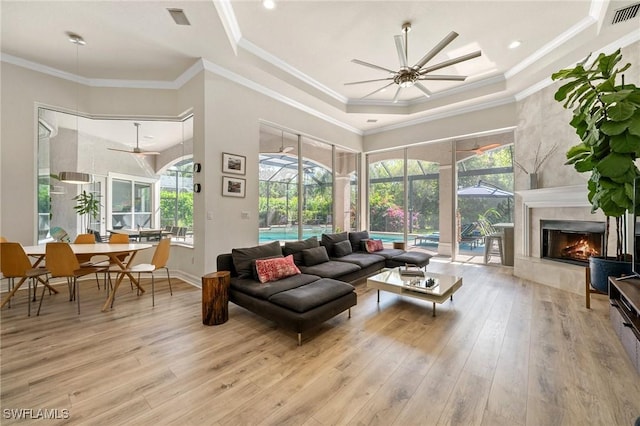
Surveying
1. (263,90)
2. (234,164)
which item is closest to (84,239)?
(234,164)

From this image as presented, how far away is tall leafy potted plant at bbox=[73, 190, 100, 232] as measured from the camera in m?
4.85

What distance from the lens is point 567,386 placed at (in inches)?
74.2

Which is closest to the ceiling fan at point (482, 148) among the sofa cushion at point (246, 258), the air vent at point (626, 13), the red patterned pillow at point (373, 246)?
the air vent at point (626, 13)

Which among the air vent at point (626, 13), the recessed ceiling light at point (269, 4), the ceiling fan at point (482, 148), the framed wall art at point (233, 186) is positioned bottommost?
the framed wall art at point (233, 186)

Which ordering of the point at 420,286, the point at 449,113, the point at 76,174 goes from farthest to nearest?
the point at 449,113 → the point at 76,174 → the point at 420,286

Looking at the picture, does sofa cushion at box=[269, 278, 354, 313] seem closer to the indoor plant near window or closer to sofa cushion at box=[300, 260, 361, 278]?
sofa cushion at box=[300, 260, 361, 278]

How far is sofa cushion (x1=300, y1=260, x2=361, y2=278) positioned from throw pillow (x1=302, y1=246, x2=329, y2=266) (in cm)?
7

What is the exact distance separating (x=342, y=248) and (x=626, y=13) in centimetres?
479

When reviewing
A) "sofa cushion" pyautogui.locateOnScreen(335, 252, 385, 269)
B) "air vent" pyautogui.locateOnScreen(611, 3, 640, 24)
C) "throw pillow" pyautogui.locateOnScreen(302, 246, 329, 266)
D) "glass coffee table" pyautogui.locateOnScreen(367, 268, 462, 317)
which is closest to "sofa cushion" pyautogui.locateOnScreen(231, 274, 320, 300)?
"throw pillow" pyautogui.locateOnScreen(302, 246, 329, 266)

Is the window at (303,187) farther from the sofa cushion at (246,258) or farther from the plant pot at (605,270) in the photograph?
the plant pot at (605,270)

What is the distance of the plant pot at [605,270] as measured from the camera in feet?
9.41

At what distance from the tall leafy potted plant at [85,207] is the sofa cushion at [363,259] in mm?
4868

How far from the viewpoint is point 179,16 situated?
10.1 ft

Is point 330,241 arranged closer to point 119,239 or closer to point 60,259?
point 119,239
